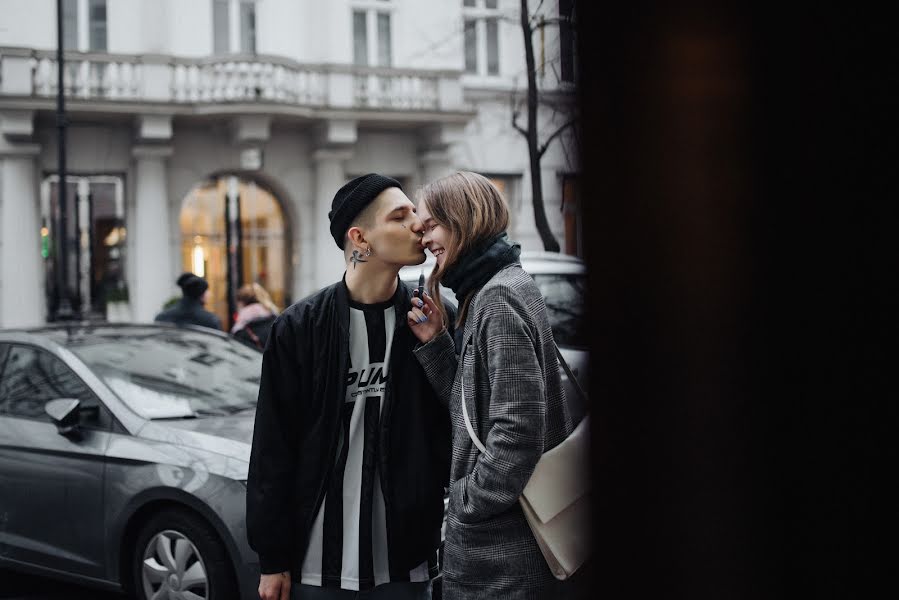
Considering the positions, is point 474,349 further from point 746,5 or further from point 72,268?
point 72,268

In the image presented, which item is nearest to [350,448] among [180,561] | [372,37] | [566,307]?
[566,307]

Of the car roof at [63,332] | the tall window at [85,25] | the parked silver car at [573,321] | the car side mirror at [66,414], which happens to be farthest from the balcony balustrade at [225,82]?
the car side mirror at [66,414]

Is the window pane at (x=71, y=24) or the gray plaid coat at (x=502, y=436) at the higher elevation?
the window pane at (x=71, y=24)

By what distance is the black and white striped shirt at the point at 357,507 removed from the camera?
2.49 metres

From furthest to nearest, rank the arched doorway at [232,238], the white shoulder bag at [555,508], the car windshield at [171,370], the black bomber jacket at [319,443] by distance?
the arched doorway at [232,238], the car windshield at [171,370], the black bomber jacket at [319,443], the white shoulder bag at [555,508]

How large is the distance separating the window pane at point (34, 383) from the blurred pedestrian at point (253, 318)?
11.9ft

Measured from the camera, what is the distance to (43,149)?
15484mm

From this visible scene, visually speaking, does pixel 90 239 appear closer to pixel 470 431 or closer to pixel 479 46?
pixel 479 46

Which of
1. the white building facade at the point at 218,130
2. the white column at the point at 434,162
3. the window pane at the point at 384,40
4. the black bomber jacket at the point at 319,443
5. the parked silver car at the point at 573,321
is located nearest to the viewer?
the parked silver car at the point at 573,321

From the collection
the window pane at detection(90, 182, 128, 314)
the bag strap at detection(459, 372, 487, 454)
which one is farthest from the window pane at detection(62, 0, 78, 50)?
the bag strap at detection(459, 372, 487, 454)

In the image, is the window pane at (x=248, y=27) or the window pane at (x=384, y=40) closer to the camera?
the window pane at (x=248, y=27)

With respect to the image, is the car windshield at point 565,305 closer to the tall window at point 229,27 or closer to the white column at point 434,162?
the white column at point 434,162

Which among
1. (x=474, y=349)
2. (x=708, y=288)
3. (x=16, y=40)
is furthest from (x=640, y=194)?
(x=16, y=40)

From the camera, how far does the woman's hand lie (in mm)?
2506
